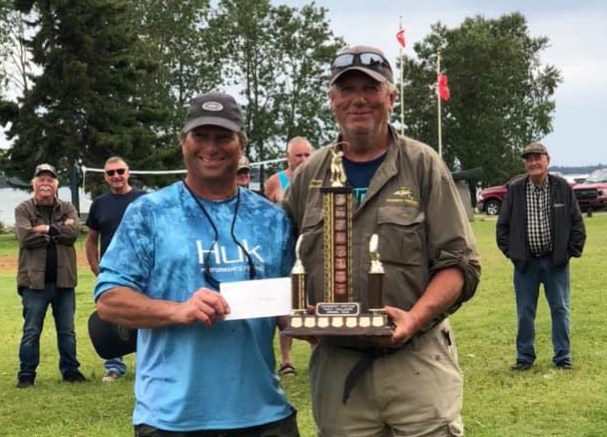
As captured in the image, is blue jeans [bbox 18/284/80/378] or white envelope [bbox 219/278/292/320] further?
blue jeans [bbox 18/284/80/378]

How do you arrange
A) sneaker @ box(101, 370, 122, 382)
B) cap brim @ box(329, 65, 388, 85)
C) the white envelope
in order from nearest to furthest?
the white envelope
cap brim @ box(329, 65, 388, 85)
sneaker @ box(101, 370, 122, 382)

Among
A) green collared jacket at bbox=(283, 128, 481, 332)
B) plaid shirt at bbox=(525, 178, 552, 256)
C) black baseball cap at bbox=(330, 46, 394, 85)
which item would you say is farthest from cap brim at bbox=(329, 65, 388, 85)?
plaid shirt at bbox=(525, 178, 552, 256)

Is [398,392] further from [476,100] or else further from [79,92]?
[476,100]

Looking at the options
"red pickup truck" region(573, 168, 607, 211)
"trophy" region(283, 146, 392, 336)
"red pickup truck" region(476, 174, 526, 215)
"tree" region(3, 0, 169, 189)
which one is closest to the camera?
"trophy" region(283, 146, 392, 336)

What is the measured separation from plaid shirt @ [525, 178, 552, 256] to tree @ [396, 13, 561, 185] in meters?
49.1

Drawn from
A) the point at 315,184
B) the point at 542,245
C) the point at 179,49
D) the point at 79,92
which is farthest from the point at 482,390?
the point at 179,49

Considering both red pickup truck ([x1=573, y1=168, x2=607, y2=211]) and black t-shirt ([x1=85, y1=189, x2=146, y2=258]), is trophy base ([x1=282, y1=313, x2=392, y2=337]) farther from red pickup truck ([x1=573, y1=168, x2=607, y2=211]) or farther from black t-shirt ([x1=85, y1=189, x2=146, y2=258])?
red pickup truck ([x1=573, y1=168, x2=607, y2=211])

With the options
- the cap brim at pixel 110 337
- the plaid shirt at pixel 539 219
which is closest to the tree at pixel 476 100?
the plaid shirt at pixel 539 219

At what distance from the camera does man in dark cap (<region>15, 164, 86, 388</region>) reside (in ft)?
28.1

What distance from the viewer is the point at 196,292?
9.53 ft

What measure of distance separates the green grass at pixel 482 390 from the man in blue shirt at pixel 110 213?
18 cm

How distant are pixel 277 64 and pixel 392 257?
56904mm

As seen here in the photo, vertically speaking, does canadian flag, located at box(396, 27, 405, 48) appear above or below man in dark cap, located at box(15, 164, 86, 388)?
above

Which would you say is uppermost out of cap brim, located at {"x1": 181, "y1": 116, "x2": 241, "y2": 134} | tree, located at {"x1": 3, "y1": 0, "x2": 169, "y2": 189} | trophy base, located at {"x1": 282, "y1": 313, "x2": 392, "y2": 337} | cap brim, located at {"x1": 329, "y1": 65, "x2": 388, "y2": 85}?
tree, located at {"x1": 3, "y1": 0, "x2": 169, "y2": 189}
